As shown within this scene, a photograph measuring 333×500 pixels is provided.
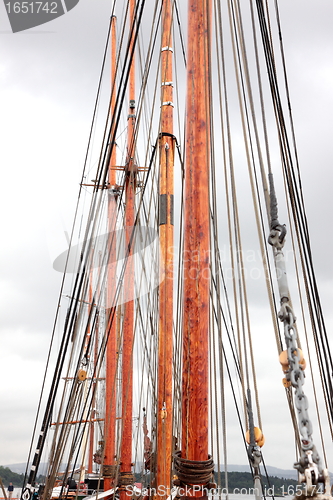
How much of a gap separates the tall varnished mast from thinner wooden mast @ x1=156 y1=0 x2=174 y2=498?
1.87 meters

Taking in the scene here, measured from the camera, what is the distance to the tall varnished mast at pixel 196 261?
111 inches

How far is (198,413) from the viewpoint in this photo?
2861 mm

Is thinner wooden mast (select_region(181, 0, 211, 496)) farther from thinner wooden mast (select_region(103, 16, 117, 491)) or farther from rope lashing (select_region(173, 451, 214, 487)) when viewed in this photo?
thinner wooden mast (select_region(103, 16, 117, 491))

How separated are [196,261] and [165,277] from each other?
6.60 feet

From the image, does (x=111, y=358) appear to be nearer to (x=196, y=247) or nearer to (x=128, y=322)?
(x=128, y=322)

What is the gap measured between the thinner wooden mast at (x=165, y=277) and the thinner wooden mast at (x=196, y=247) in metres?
1.88

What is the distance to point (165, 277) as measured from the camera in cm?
509

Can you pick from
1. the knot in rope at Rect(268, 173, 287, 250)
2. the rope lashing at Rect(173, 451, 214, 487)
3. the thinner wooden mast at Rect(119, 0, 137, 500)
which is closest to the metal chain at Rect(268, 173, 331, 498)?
the knot in rope at Rect(268, 173, 287, 250)

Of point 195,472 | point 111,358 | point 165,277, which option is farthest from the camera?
point 111,358

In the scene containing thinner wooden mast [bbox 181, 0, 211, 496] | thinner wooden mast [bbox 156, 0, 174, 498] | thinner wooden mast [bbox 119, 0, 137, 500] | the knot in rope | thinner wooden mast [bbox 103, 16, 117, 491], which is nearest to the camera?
the knot in rope

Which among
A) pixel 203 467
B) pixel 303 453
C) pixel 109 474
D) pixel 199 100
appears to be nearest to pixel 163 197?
pixel 199 100

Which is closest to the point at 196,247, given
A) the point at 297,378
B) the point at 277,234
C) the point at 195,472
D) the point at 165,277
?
the point at 277,234

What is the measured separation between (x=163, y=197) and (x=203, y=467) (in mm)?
3762

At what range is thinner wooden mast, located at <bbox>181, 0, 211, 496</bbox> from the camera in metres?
2.88
